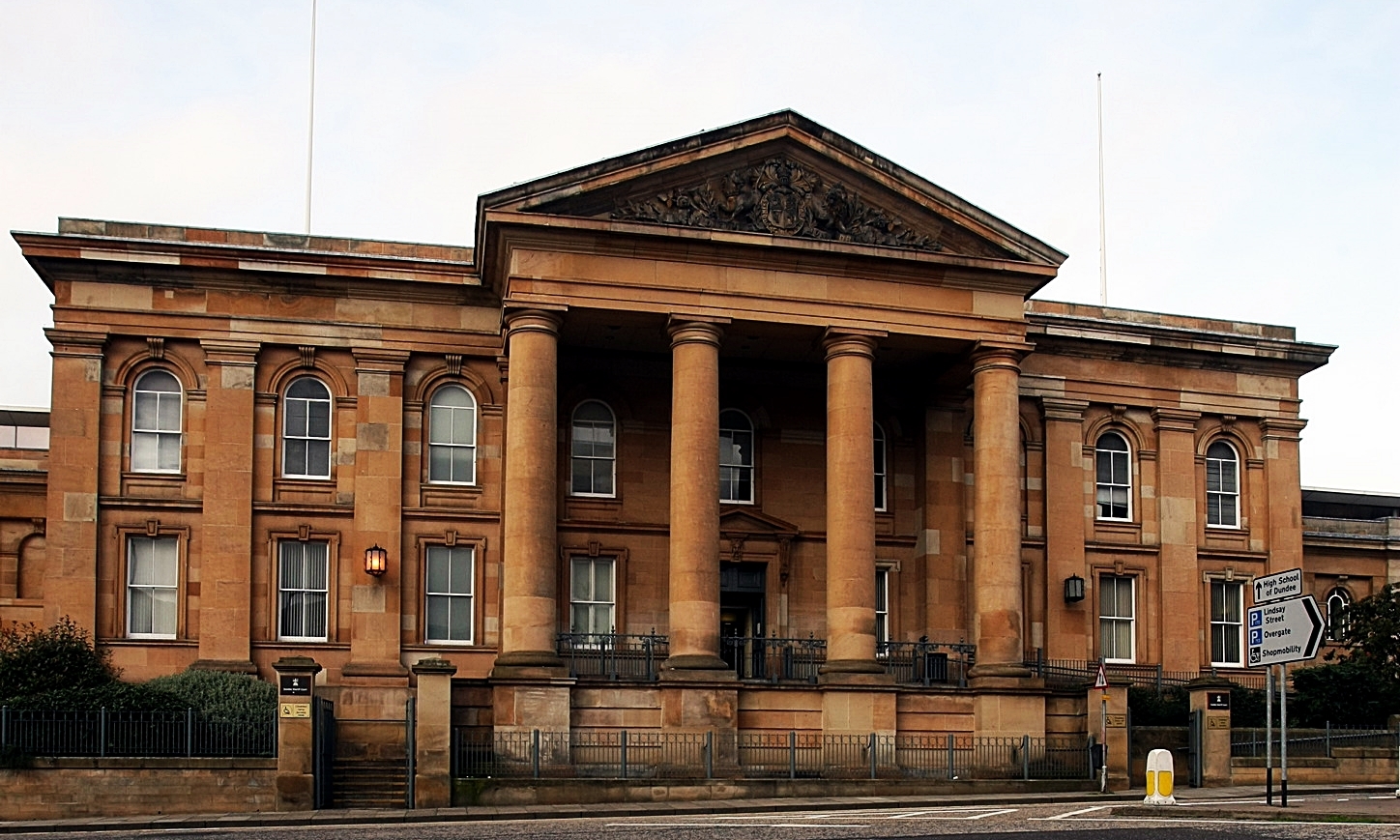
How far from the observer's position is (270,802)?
29.1 m

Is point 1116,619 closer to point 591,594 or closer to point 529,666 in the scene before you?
point 591,594

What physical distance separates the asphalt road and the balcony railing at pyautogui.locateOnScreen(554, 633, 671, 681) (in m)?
7.89

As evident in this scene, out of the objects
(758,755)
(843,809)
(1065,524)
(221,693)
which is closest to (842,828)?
(843,809)

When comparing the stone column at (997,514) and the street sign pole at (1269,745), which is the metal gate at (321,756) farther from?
the street sign pole at (1269,745)

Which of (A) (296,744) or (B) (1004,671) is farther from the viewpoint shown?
(B) (1004,671)

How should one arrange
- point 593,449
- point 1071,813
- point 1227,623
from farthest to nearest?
point 1227,623 < point 593,449 < point 1071,813

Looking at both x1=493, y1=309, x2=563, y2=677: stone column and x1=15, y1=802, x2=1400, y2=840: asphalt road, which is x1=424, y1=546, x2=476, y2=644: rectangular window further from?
x1=15, y1=802, x2=1400, y2=840: asphalt road

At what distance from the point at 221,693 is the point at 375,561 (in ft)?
15.7

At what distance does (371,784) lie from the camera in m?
31.2

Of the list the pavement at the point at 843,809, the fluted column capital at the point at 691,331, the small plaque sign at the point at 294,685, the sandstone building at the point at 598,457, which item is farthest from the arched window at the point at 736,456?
the small plaque sign at the point at 294,685

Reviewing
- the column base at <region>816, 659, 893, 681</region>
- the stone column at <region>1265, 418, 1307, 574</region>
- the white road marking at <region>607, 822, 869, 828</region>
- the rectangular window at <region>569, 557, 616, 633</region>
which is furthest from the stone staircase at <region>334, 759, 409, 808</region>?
the stone column at <region>1265, 418, 1307, 574</region>

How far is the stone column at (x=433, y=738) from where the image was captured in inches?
1178

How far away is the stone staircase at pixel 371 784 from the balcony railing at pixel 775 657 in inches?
307

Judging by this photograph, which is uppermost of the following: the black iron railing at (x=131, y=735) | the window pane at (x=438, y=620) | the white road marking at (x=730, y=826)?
the window pane at (x=438, y=620)
